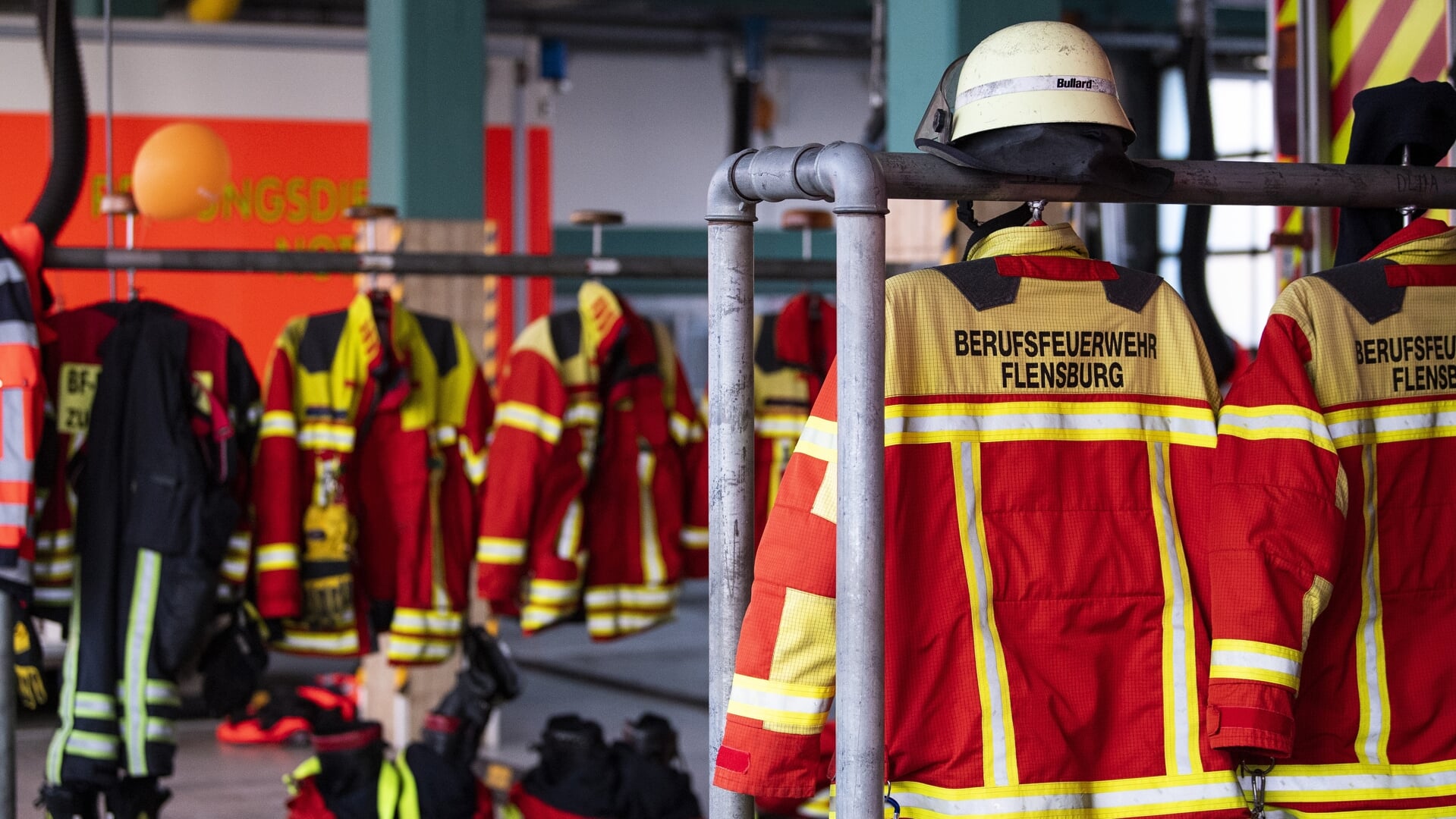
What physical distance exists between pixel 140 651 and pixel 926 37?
253cm

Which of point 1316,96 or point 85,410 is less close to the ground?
point 1316,96

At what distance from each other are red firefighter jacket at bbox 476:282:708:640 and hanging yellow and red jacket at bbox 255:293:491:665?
156mm

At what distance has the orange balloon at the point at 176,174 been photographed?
4660 mm

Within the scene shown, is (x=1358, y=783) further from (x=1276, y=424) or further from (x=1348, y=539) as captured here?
(x=1276, y=424)

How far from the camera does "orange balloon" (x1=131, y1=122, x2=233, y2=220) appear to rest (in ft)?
15.3

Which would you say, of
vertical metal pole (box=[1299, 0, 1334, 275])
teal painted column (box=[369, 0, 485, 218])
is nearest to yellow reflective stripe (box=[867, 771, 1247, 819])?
vertical metal pole (box=[1299, 0, 1334, 275])

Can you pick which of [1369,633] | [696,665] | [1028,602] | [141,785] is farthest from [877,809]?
[696,665]

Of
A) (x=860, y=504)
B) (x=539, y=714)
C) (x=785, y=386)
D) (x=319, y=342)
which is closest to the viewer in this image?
(x=860, y=504)

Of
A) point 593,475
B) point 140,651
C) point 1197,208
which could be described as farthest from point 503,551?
point 1197,208

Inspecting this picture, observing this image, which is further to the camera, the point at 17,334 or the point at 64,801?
the point at 64,801

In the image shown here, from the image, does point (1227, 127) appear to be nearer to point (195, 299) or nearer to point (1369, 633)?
point (195, 299)

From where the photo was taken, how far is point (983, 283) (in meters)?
1.97

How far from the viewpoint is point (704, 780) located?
5.81 metres

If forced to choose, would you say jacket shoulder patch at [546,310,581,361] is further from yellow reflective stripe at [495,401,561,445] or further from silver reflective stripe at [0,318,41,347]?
silver reflective stripe at [0,318,41,347]
